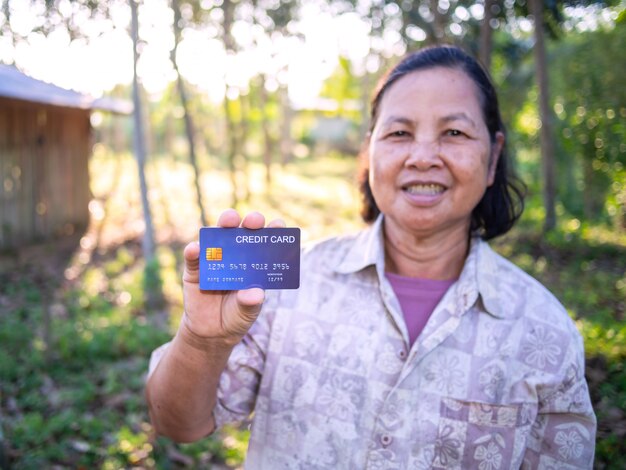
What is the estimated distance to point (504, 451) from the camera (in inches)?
62.9

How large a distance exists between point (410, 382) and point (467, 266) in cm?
42

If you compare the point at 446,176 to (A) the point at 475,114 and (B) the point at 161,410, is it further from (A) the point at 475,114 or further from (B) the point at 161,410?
(B) the point at 161,410

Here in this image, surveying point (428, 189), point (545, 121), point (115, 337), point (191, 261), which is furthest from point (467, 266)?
point (545, 121)

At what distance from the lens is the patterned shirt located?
1.59 m

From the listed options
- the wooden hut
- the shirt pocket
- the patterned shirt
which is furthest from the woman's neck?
the wooden hut

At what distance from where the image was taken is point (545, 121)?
7.90m

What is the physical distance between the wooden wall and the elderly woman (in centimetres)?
843

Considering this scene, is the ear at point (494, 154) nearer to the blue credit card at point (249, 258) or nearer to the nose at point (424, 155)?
the nose at point (424, 155)

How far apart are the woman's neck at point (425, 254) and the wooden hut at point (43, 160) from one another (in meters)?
7.16

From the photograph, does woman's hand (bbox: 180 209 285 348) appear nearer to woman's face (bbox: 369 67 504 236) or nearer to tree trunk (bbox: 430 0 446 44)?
woman's face (bbox: 369 67 504 236)

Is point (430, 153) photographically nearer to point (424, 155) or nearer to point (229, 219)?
point (424, 155)

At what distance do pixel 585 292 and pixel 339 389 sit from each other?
4506 millimetres

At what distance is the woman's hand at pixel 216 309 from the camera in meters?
1.42

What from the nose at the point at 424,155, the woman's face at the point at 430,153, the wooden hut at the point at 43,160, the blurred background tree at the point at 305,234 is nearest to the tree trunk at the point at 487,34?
the blurred background tree at the point at 305,234
